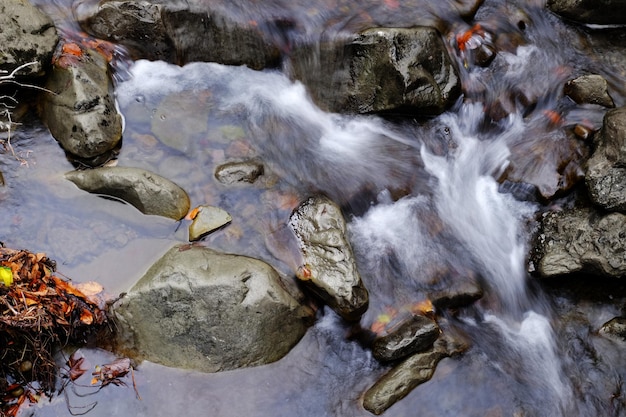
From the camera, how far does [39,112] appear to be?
570 cm

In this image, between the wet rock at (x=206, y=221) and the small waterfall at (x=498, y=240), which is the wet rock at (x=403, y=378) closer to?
the small waterfall at (x=498, y=240)

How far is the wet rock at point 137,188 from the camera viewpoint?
5309 millimetres

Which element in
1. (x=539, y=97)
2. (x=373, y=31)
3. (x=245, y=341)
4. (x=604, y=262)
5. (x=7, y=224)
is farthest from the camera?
(x=539, y=97)

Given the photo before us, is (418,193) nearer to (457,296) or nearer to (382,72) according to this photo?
(457,296)

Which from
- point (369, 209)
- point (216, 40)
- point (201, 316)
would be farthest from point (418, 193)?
point (216, 40)

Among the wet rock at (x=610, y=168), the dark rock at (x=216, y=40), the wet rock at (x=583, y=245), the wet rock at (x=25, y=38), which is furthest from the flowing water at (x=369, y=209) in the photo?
the wet rock at (x=25, y=38)

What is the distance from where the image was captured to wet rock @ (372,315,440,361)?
16.8 ft

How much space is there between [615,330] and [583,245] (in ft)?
3.08

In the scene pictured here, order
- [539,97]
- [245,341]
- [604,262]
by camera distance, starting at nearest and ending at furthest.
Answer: [245,341]
[604,262]
[539,97]

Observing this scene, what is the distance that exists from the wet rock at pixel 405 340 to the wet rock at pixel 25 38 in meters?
4.39

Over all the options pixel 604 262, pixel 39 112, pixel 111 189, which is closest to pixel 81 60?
pixel 39 112

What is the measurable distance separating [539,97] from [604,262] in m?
2.36

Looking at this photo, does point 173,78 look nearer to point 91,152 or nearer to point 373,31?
point 91,152

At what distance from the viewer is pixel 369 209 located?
19.8 feet
